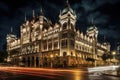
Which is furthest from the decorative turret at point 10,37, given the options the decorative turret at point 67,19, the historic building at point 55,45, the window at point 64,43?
the window at point 64,43

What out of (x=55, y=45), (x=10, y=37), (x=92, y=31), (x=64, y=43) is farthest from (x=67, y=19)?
(x=10, y=37)

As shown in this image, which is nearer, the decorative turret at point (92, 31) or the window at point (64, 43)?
the window at point (64, 43)

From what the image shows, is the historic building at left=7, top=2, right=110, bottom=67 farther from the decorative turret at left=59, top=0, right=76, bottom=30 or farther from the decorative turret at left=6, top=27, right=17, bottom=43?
the decorative turret at left=6, top=27, right=17, bottom=43

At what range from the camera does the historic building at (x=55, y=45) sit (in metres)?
80.3

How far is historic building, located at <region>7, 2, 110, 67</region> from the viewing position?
80.3 meters

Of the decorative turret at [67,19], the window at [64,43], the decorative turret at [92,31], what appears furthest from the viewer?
the decorative turret at [92,31]

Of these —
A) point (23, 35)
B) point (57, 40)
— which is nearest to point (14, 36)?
point (23, 35)

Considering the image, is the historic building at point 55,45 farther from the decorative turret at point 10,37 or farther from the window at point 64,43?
the decorative turret at point 10,37

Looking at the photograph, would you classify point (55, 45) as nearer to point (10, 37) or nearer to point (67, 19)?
point (67, 19)

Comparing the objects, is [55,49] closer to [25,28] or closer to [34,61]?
[34,61]

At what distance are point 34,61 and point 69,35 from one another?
85.6 ft

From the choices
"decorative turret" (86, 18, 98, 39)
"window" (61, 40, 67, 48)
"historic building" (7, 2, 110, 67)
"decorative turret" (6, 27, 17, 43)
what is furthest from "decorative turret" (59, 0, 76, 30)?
"decorative turret" (6, 27, 17, 43)

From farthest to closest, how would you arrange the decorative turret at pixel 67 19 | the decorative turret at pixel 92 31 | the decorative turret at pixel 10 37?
the decorative turret at pixel 10 37 < the decorative turret at pixel 92 31 < the decorative turret at pixel 67 19

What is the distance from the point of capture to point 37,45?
95688 millimetres
